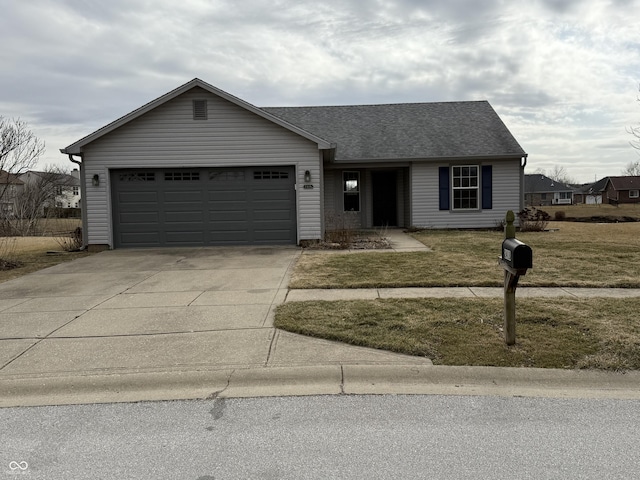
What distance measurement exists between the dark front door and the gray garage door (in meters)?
6.63

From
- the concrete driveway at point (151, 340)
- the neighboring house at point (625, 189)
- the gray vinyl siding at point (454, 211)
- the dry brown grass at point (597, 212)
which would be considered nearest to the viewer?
the concrete driveway at point (151, 340)

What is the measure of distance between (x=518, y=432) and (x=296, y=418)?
1.68 metres

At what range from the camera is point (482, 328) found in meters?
5.68

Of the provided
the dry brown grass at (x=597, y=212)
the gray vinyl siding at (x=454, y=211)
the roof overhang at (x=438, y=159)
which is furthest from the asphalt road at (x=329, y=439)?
the dry brown grass at (x=597, y=212)

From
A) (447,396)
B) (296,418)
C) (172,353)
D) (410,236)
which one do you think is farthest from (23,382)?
(410,236)

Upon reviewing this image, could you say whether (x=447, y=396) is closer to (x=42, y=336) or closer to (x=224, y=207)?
(x=42, y=336)

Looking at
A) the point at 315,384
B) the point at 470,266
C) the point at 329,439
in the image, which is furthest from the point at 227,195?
the point at 329,439

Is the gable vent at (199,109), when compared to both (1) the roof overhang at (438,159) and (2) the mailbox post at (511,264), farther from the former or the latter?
(2) the mailbox post at (511,264)

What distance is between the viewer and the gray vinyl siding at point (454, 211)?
18219 millimetres

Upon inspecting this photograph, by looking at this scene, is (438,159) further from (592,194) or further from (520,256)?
(592,194)

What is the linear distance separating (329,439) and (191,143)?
39.2ft

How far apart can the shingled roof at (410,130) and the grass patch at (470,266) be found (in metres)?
5.11

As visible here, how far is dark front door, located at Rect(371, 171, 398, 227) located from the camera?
20.1 metres

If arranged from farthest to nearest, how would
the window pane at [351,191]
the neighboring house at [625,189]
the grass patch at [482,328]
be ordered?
the neighboring house at [625,189], the window pane at [351,191], the grass patch at [482,328]
